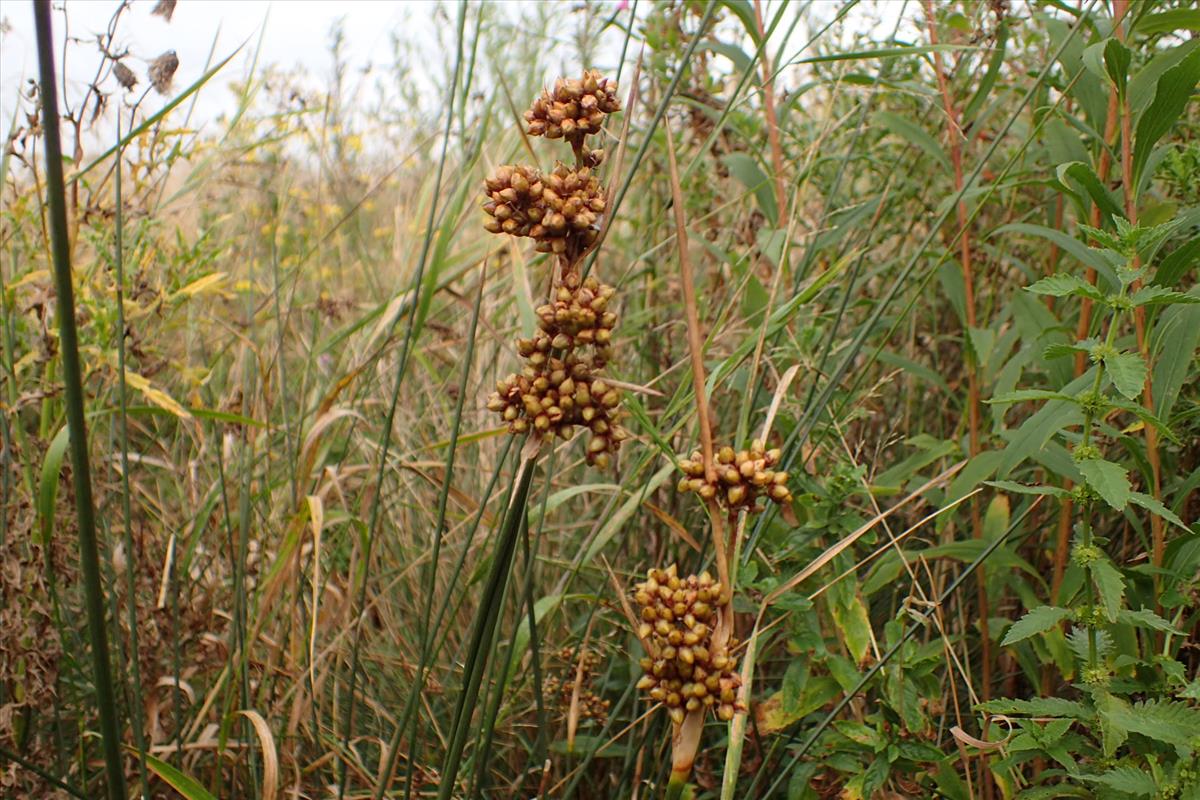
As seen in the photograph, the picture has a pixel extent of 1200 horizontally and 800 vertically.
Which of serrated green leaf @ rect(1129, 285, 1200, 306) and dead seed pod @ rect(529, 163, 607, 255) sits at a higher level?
dead seed pod @ rect(529, 163, 607, 255)

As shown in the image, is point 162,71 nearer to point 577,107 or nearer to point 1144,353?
point 577,107

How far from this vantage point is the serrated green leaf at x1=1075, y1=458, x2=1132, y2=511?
2.58 ft

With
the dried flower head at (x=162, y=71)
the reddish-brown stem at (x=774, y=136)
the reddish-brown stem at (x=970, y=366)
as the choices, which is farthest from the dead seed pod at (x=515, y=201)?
the reddish-brown stem at (x=774, y=136)

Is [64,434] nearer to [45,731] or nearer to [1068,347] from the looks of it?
[45,731]

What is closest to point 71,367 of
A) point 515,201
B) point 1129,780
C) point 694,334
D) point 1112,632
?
point 515,201

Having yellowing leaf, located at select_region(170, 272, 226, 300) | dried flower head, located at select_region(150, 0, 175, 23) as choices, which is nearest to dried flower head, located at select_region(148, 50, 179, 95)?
dried flower head, located at select_region(150, 0, 175, 23)

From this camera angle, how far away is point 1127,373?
0.80 meters

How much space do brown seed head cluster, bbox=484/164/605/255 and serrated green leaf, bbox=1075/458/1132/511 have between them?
496 mm

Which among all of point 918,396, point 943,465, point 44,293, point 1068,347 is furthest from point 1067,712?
point 44,293

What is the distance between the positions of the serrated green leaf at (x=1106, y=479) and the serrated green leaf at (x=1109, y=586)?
7 centimetres

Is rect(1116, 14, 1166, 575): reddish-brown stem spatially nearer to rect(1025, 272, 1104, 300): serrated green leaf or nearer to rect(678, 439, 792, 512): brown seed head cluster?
rect(1025, 272, 1104, 300): serrated green leaf

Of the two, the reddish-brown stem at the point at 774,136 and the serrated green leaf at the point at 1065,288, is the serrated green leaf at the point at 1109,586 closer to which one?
the serrated green leaf at the point at 1065,288

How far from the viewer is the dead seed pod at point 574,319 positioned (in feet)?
1.96

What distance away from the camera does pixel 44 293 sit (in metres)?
1.20
